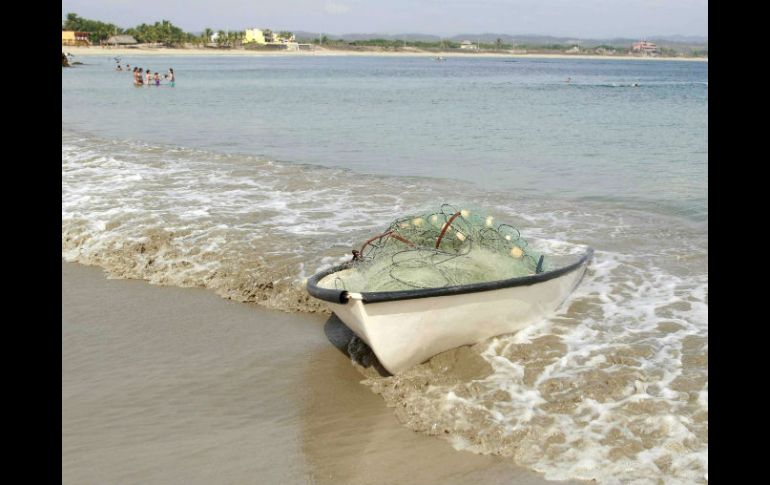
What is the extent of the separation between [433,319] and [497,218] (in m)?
6.17

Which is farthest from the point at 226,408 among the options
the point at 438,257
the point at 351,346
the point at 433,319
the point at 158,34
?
the point at 158,34

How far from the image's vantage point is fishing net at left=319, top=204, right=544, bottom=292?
5926mm

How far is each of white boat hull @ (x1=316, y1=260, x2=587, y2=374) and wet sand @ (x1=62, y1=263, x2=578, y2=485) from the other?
50 centimetres

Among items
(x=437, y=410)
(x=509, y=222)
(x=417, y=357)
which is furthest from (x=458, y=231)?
(x=509, y=222)

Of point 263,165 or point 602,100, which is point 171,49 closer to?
point 602,100

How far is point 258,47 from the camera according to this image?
175 meters

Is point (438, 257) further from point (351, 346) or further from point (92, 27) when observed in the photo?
point (92, 27)

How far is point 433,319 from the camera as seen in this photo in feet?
18.2

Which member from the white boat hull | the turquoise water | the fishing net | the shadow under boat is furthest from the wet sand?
the turquoise water

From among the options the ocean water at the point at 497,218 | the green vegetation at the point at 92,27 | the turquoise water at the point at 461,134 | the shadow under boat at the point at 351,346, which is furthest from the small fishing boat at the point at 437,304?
the green vegetation at the point at 92,27

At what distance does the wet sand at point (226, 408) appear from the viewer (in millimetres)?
4582

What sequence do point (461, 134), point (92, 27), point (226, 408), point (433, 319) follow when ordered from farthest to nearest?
point (92, 27)
point (461, 134)
point (433, 319)
point (226, 408)
